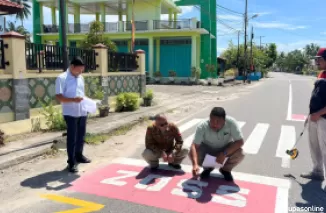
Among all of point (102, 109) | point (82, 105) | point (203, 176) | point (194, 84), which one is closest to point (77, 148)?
point (82, 105)

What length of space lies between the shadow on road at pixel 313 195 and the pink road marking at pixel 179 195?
0.39m

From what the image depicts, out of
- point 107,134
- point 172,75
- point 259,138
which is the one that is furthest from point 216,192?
point 172,75

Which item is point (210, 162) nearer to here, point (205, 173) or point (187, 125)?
point (205, 173)

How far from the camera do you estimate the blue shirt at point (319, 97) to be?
169 inches

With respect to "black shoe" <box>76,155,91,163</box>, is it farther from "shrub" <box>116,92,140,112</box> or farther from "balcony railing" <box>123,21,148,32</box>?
"balcony railing" <box>123,21,148,32</box>

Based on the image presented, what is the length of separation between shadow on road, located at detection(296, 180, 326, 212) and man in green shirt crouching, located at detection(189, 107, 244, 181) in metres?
0.97

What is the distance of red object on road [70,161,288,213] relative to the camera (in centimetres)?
376

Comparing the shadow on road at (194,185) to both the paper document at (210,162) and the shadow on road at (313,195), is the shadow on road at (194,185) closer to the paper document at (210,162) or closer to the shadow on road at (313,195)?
the paper document at (210,162)

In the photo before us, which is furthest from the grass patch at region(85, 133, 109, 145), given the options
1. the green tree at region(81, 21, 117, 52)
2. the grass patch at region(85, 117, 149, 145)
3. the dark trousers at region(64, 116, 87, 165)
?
the green tree at region(81, 21, 117, 52)

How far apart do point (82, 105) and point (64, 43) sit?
10.8 ft

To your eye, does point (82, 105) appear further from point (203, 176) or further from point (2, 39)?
point (2, 39)

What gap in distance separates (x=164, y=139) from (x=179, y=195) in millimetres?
1127

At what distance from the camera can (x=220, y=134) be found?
14.4 feet

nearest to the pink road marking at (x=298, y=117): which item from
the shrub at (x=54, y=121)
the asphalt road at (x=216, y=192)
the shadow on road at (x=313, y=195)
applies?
the asphalt road at (x=216, y=192)
